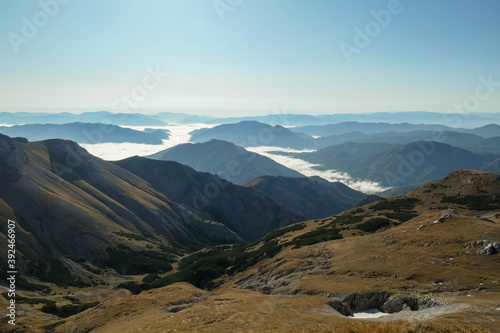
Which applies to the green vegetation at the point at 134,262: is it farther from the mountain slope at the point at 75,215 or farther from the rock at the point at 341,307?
the rock at the point at 341,307

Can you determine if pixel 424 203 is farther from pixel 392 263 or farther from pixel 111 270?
pixel 111 270

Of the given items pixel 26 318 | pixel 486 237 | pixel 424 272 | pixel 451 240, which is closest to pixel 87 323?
pixel 26 318

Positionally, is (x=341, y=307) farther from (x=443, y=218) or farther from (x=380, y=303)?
(x=443, y=218)

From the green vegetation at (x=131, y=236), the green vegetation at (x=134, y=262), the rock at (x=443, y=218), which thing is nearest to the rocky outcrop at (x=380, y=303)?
the rock at (x=443, y=218)

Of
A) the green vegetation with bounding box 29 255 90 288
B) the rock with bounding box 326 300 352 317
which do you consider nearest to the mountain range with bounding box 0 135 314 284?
the green vegetation with bounding box 29 255 90 288

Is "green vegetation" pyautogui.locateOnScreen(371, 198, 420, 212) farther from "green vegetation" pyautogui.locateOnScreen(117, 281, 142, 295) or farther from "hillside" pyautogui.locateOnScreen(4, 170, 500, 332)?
"green vegetation" pyautogui.locateOnScreen(117, 281, 142, 295)

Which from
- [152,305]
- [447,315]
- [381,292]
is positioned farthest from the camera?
[152,305]
